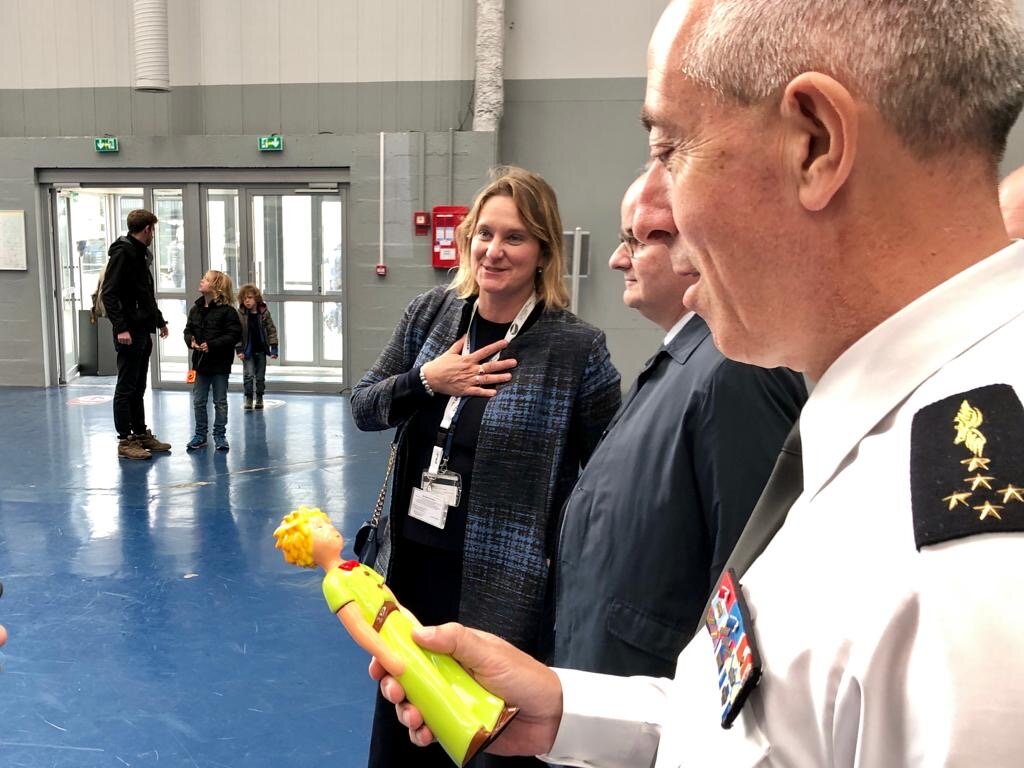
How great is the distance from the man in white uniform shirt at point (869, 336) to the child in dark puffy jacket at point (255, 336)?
738 centimetres

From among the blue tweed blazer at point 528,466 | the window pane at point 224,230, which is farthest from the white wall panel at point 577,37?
the blue tweed blazer at point 528,466

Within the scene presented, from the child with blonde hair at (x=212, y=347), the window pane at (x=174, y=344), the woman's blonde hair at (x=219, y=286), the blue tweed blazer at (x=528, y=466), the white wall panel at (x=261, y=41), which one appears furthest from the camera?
the window pane at (x=174, y=344)

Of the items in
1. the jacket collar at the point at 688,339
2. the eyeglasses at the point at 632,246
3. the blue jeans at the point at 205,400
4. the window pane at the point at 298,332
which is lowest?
the blue jeans at the point at 205,400

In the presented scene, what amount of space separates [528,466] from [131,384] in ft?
17.0

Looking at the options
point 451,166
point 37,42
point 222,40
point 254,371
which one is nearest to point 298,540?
point 254,371

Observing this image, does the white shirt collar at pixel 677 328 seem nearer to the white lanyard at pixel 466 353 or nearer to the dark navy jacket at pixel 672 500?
the dark navy jacket at pixel 672 500

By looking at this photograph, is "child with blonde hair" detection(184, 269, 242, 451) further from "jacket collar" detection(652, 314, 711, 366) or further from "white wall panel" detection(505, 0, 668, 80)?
"jacket collar" detection(652, 314, 711, 366)

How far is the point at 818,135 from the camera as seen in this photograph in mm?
610

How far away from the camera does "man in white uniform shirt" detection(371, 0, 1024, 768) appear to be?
1.52 feet

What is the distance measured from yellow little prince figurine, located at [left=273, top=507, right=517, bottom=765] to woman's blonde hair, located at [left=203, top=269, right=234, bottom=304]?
5811 millimetres

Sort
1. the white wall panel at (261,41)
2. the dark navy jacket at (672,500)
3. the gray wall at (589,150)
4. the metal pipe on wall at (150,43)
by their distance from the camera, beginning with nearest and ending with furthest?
the dark navy jacket at (672,500) < the metal pipe on wall at (150,43) < the gray wall at (589,150) < the white wall panel at (261,41)

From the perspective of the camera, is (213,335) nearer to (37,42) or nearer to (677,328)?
(37,42)

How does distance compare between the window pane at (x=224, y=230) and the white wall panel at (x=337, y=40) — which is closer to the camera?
the white wall panel at (x=337, y=40)

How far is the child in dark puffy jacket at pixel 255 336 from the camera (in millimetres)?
7734
